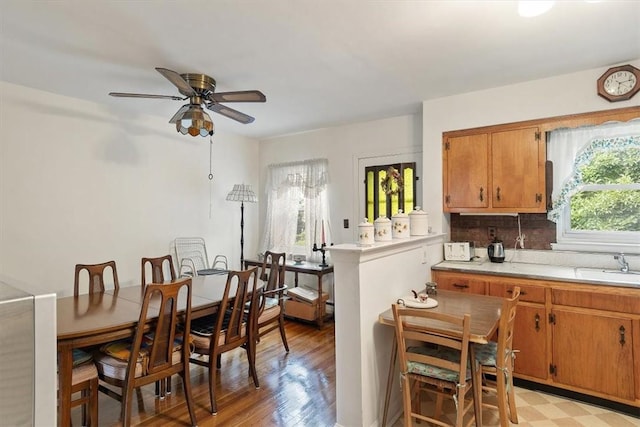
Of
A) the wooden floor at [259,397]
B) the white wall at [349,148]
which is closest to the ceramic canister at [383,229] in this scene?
the wooden floor at [259,397]

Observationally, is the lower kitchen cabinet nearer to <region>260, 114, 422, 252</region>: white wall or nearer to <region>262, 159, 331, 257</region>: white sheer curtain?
<region>260, 114, 422, 252</region>: white wall

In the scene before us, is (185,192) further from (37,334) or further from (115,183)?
(37,334)

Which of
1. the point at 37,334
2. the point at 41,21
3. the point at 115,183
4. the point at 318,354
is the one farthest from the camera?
the point at 115,183

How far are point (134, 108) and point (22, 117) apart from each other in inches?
38.7

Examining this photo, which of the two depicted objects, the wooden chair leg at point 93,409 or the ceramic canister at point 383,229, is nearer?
the wooden chair leg at point 93,409

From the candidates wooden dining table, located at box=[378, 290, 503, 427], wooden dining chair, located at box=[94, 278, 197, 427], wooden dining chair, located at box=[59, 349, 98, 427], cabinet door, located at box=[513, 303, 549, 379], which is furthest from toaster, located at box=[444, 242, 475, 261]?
wooden dining chair, located at box=[59, 349, 98, 427]

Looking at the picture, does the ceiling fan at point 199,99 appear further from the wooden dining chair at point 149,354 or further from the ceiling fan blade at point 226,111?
the wooden dining chair at point 149,354

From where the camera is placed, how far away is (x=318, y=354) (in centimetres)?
327

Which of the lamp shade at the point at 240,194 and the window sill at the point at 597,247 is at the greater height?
the lamp shade at the point at 240,194

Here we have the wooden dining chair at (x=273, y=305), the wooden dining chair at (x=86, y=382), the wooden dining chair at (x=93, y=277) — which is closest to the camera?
the wooden dining chair at (x=86, y=382)

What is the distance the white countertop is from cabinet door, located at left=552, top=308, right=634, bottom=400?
240 millimetres

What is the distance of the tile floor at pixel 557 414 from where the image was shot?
85.5 inches

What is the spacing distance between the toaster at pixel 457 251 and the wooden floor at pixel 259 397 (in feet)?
5.01


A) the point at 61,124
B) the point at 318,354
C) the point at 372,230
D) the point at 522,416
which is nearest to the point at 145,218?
the point at 61,124
